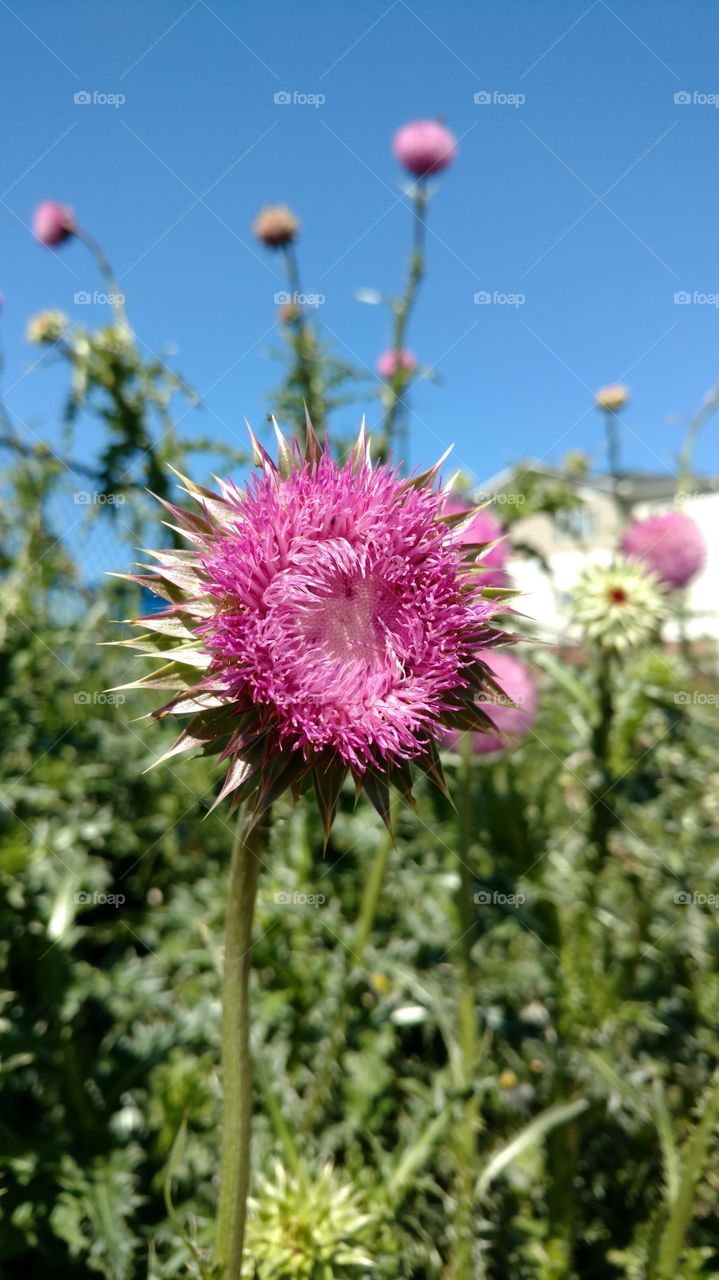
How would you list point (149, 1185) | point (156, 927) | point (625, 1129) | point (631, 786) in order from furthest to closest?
1. point (156, 927)
2. point (631, 786)
3. point (625, 1129)
4. point (149, 1185)

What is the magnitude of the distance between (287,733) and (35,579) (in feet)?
15.2

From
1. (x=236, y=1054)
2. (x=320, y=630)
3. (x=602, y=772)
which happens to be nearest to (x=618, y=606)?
(x=602, y=772)

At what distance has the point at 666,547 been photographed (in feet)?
14.7

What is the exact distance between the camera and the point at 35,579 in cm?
573

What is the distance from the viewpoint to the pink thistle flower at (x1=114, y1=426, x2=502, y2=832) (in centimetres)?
175

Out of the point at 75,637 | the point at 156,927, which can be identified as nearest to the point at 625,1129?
the point at 156,927

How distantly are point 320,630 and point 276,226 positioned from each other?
19.4ft

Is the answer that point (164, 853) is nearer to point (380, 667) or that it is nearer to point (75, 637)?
point (75, 637)

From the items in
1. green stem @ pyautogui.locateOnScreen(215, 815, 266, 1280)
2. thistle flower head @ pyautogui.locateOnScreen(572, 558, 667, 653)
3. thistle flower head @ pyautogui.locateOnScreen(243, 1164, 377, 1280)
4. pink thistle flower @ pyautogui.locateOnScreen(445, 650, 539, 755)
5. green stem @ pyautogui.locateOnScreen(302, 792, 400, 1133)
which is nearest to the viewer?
green stem @ pyautogui.locateOnScreen(215, 815, 266, 1280)

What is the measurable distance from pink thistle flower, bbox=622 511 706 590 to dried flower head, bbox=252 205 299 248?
13.4 ft

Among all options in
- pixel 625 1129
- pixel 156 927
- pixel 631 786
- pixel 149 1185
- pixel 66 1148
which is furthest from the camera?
pixel 156 927

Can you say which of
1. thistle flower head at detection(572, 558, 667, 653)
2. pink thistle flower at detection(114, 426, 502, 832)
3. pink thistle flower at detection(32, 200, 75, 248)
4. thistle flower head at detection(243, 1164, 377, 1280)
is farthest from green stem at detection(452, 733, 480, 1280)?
pink thistle flower at detection(32, 200, 75, 248)

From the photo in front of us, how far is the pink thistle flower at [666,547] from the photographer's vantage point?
4.42m

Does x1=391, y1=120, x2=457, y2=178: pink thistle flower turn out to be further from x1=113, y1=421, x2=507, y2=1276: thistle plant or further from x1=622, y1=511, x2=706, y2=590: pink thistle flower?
x1=113, y1=421, x2=507, y2=1276: thistle plant
